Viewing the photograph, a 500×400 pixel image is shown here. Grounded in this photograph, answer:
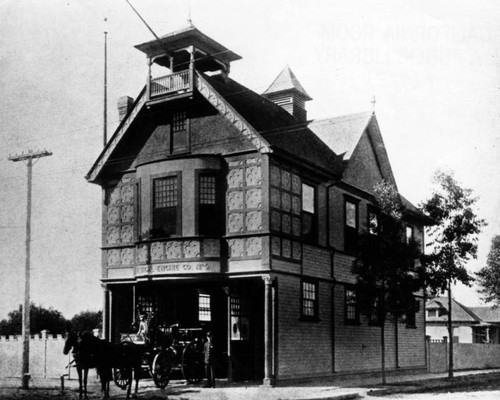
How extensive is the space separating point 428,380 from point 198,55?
17002 millimetres

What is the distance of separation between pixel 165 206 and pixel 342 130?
11.5m

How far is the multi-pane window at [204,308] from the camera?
2967cm

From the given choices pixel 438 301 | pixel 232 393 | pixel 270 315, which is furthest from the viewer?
pixel 438 301

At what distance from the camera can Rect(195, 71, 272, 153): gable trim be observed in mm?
26297

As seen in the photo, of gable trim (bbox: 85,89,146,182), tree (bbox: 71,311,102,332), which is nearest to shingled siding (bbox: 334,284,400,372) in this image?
gable trim (bbox: 85,89,146,182)

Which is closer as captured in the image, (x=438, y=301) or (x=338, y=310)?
(x=338, y=310)

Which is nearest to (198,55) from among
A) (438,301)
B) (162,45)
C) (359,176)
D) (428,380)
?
(162,45)

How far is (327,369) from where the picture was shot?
2944 cm

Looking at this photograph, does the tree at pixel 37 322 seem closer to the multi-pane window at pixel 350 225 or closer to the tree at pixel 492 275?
the tree at pixel 492 275

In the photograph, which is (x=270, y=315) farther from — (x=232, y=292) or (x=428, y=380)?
(x=428, y=380)

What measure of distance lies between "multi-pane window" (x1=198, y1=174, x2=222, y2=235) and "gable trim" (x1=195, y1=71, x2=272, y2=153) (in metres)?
2.14

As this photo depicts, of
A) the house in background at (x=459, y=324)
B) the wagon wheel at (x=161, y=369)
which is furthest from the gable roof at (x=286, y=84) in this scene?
the house in background at (x=459, y=324)

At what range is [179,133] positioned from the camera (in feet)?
96.1

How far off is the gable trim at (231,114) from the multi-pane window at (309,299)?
5989mm
